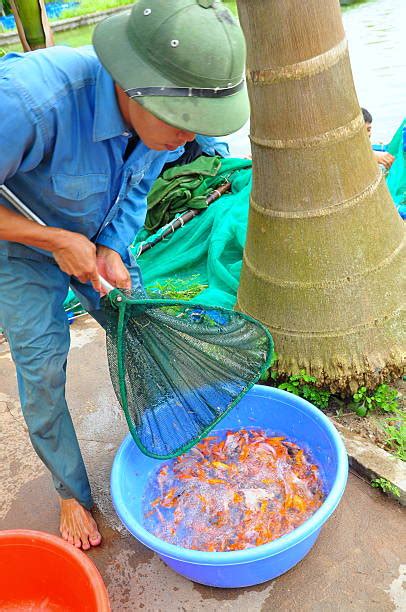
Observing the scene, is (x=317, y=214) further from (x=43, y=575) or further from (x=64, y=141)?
(x=43, y=575)

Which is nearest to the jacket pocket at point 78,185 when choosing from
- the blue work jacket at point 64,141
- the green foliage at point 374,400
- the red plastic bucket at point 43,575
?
the blue work jacket at point 64,141

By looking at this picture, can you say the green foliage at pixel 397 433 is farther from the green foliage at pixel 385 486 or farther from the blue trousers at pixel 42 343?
the blue trousers at pixel 42 343

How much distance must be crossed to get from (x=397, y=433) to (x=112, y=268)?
1568mm

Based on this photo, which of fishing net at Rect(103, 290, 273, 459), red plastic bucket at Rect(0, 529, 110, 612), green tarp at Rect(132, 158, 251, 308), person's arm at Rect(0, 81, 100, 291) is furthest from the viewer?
green tarp at Rect(132, 158, 251, 308)

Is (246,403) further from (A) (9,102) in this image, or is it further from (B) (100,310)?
(A) (9,102)

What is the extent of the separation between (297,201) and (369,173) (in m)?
0.37

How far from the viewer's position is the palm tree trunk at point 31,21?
4848 millimetres

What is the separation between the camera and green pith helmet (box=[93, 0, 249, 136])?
1500 mm

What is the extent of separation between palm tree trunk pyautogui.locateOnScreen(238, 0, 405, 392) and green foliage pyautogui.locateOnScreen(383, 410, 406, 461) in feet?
0.69

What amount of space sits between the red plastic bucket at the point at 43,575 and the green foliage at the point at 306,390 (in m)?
1.37

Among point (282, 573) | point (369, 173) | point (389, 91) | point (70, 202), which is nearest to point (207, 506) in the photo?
point (282, 573)

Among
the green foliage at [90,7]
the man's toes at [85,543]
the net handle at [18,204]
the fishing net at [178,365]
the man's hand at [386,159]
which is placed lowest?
the green foliage at [90,7]

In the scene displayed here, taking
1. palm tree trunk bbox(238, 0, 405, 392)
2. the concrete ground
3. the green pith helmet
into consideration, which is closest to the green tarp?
palm tree trunk bbox(238, 0, 405, 392)

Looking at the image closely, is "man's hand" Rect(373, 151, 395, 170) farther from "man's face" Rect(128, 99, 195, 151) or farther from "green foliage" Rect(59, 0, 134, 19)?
"green foliage" Rect(59, 0, 134, 19)
